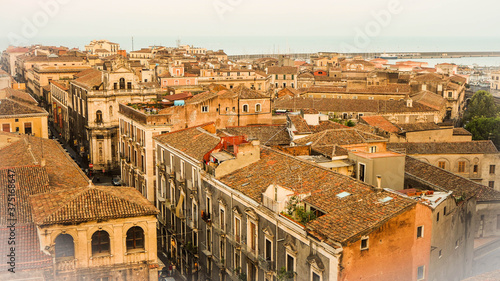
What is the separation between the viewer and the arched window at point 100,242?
14672mm

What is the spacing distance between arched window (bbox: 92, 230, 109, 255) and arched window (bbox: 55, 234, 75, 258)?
1.73 ft

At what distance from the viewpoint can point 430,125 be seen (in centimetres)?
3634

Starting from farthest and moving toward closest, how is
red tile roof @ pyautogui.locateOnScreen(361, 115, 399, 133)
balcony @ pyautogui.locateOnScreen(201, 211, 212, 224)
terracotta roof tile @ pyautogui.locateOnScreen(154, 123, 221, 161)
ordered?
red tile roof @ pyautogui.locateOnScreen(361, 115, 399, 133), terracotta roof tile @ pyautogui.locateOnScreen(154, 123, 221, 161), balcony @ pyautogui.locateOnScreen(201, 211, 212, 224)

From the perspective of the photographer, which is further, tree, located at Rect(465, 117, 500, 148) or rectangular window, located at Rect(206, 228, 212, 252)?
tree, located at Rect(465, 117, 500, 148)

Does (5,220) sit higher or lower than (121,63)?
lower

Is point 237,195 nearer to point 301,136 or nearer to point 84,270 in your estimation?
point 84,270

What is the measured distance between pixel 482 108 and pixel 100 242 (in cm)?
4658

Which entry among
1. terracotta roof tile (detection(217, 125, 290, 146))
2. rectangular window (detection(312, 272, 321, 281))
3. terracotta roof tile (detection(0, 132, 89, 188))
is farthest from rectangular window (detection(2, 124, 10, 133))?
rectangular window (detection(312, 272, 321, 281))

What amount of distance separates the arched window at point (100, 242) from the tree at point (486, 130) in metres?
34.0

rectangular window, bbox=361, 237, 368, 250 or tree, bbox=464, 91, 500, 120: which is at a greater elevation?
rectangular window, bbox=361, 237, 368, 250

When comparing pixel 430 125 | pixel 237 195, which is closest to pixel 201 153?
pixel 237 195

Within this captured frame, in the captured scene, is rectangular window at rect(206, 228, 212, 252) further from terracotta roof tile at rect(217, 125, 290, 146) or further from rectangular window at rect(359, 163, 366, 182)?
terracotta roof tile at rect(217, 125, 290, 146)

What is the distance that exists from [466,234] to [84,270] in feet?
38.3

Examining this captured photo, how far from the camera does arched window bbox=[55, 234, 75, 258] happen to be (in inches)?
566
